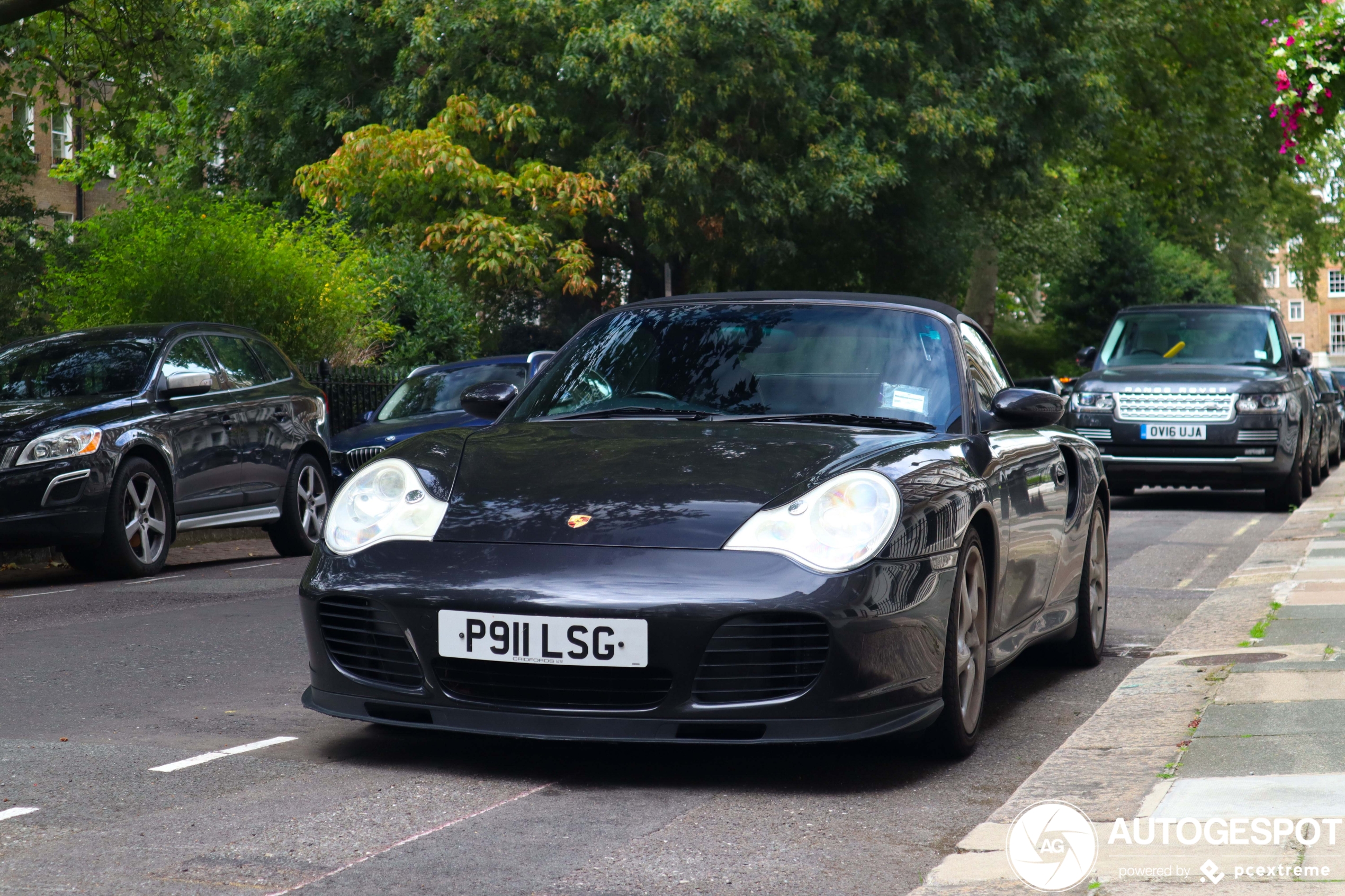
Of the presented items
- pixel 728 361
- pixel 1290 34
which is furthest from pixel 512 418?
pixel 1290 34

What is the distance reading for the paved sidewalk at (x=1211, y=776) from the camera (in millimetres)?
3490

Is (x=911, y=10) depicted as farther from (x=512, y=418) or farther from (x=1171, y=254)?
(x=1171, y=254)

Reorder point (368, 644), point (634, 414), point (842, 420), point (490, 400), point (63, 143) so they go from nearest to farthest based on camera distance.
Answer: point (368, 644) → point (842, 420) → point (634, 414) → point (490, 400) → point (63, 143)

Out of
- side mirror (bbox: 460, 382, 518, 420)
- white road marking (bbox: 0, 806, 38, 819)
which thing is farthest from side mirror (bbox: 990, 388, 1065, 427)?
white road marking (bbox: 0, 806, 38, 819)

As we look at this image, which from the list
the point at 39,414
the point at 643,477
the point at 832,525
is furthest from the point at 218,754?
the point at 39,414

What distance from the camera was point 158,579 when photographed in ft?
36.2

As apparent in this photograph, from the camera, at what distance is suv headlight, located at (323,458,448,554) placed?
4746mm

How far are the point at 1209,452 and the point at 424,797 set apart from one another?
42.7 ft

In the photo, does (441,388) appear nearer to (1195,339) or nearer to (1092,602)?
(1195,339)

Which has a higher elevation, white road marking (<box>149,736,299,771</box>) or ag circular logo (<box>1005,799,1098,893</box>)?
ag circular logo (<box>1005,799,1098,893</box>)

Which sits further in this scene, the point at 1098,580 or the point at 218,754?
the point at 1098,580

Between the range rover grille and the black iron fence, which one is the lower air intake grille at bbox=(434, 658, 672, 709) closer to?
the range rover grille

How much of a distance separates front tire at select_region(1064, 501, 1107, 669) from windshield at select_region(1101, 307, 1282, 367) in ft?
33.4

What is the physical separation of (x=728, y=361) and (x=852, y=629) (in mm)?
1484
